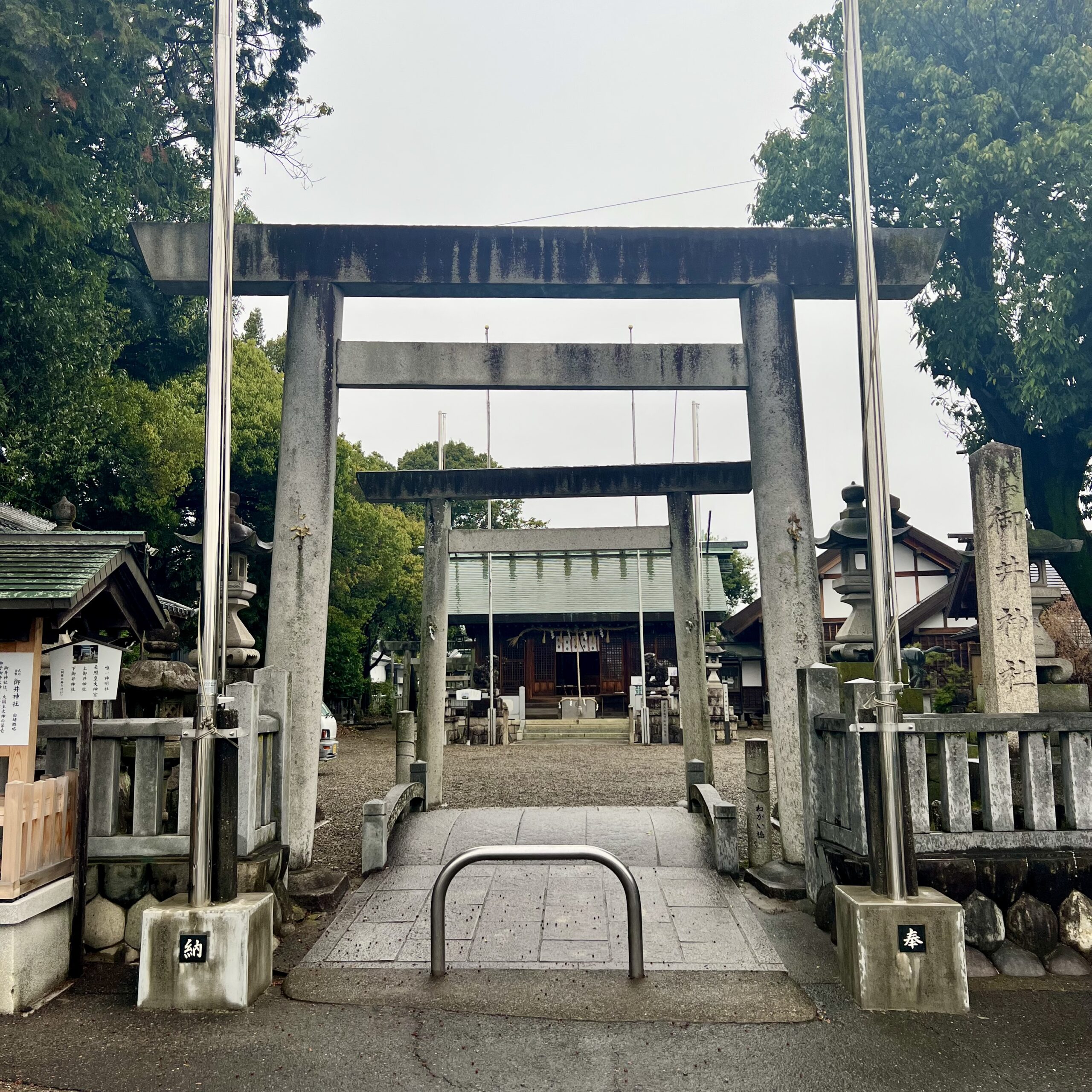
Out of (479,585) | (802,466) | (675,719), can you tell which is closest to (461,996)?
(802,466)

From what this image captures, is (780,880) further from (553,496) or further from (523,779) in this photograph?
(523,779)

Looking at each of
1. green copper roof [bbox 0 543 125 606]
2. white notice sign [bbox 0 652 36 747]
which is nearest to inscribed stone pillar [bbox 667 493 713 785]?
green copper roof [bbox 0 543 125 606]

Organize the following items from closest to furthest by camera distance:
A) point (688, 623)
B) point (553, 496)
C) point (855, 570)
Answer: point (855, 570), point (553, 496), point (688, 623)

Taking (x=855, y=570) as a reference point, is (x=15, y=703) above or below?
below

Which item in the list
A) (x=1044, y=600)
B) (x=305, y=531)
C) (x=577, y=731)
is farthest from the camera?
(x=577, y=731)

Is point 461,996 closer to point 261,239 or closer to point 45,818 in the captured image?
point 45,818

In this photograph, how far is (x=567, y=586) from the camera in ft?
90.3

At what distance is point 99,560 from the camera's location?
222 inches

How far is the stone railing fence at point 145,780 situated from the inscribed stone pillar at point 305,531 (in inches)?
31.6

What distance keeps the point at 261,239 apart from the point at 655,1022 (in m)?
6.35

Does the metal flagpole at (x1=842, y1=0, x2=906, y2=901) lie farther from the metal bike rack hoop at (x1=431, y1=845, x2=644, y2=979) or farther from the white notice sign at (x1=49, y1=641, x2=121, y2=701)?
the white notice sign at (x1=49, y1=641, x2=121, y2=701)

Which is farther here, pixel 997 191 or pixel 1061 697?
pixel 997 191

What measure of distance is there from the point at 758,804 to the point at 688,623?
419 cm

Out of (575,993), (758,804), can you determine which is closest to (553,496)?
(758,804)
